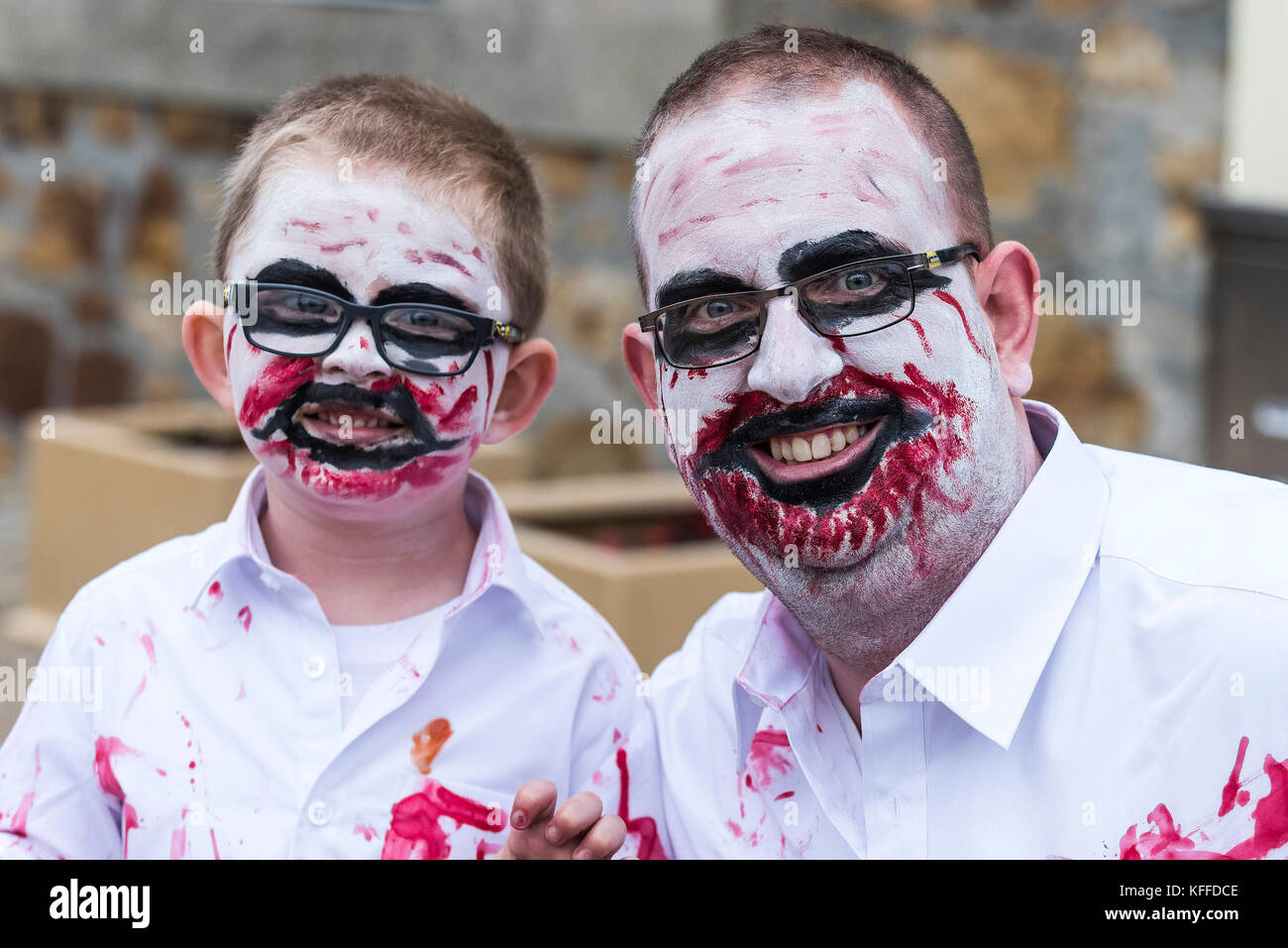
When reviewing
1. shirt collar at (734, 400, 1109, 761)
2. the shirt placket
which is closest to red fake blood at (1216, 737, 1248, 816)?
shirt collar at (734, 400, 1109, 761)

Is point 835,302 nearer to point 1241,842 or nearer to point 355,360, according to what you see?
point 355,360

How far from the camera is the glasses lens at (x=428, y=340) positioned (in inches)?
77.0

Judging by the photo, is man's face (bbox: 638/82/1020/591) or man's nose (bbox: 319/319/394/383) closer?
man's face (bbox: 638/82/1020/591)

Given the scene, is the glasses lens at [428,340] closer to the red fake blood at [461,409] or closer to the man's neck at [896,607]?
the red fake blood at [461,409]

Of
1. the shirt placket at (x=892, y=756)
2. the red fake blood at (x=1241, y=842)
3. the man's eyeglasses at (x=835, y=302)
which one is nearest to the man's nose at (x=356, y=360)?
the man's eyeglasses at (x=835, y=302)

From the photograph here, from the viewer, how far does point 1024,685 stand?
1.71 metres

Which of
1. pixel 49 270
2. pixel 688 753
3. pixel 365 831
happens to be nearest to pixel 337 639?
pixel 365 831

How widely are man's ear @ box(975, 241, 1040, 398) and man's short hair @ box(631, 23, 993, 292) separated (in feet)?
0.11

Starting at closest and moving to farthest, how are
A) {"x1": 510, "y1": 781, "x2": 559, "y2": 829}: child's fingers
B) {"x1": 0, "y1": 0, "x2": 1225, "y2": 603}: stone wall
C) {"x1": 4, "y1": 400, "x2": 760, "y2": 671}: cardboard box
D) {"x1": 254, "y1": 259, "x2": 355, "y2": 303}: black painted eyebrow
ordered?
{"x1": 510, "y1": 781, "x2": 559, "y2": 829}: child's fingers < {"x1": 254, "y1": 259, "x2": 355, "y2": 303}: black painted eyebrow < {"x1": 4, "y1": 400, "x2": 760, "y2": 671}: cardboard box < {"x1": 0, "y1": 0, "x2": 1225, "y2": 603}: stone wall

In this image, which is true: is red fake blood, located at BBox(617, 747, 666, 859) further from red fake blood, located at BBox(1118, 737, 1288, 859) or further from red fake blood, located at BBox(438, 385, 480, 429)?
red fake blood, located at BBox(1118, 737, 1288, 859)

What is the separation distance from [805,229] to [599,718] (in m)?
0.77

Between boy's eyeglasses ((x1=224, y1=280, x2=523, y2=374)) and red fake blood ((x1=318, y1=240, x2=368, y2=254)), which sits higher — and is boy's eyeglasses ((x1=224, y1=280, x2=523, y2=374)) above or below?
below

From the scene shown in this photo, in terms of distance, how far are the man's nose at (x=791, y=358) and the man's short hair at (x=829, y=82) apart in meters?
0.26

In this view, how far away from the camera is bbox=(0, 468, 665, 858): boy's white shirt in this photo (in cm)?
193
